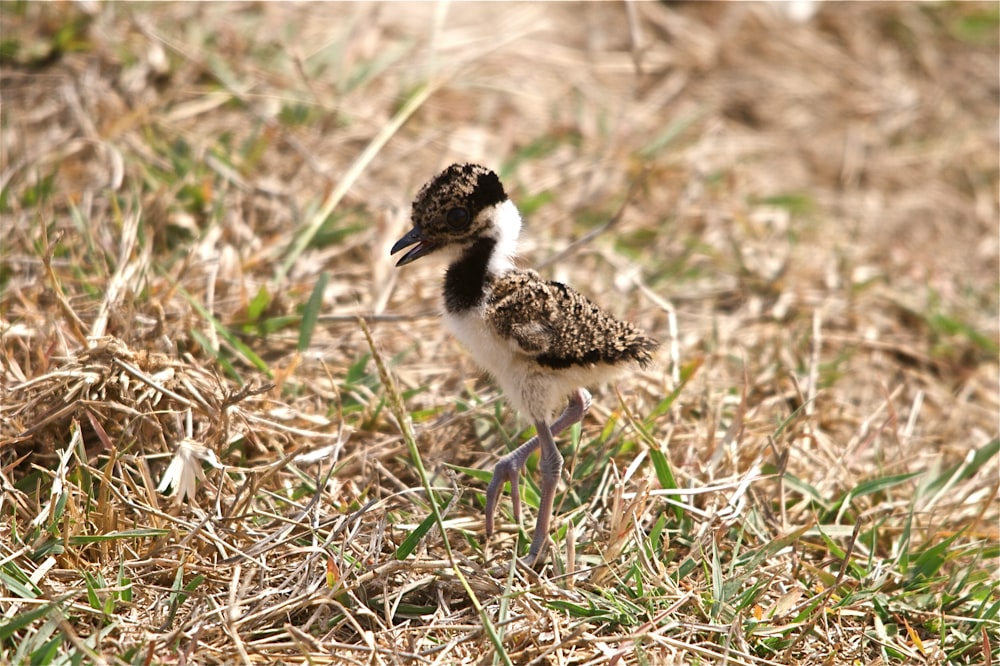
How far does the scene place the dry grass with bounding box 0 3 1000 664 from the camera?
2805 millimetres

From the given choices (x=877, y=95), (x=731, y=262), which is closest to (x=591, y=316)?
(x=731, y=262)

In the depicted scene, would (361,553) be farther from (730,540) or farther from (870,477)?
(870,477)

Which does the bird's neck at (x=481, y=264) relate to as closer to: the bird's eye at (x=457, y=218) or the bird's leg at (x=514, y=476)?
the bird's eye at (x=457, y=218)

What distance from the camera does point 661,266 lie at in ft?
15.1

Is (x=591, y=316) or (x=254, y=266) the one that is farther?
(x=254, y=266)

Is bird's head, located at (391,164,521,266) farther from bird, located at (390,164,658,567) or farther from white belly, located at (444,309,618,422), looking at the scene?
white belly, located at (444,309,618,422)

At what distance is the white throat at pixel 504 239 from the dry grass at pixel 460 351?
0.46 meters

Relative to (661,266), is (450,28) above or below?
above

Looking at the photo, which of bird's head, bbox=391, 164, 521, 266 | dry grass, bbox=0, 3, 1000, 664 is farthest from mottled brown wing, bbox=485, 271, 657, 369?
dry grass, bbox=0, 3, 1000, 664

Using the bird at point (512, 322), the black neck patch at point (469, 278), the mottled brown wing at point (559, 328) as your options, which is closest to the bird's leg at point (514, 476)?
the bird at point (512, 322)

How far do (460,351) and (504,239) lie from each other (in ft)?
3.10

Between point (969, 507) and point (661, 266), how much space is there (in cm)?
167

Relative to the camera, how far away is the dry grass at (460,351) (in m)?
2.80

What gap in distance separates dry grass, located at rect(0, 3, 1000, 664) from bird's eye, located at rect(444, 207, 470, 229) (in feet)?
1.60
